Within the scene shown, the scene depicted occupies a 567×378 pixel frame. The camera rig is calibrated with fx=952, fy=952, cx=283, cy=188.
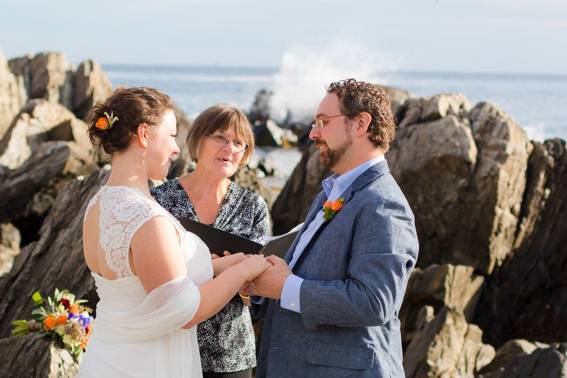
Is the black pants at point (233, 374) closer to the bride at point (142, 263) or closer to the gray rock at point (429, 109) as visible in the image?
the bride at point (142, 263)

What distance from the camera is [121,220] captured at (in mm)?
3893

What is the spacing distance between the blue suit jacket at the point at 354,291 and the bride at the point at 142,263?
0.29 meters

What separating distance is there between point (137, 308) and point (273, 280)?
611 millimetres

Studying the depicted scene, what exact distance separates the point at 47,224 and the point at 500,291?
22.2 feet

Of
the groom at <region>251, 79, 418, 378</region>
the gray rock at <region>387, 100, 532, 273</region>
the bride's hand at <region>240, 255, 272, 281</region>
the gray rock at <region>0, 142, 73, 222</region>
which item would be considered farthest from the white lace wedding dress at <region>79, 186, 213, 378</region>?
the gray rock at <region>0, 142, 73, 222</region>

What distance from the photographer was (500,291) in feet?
43.7

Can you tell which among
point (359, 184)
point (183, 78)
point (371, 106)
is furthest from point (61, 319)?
point (183, 78)

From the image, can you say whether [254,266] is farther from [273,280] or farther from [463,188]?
[463,188]

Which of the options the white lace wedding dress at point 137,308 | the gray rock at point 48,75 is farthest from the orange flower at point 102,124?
the gray rock at point 48,75

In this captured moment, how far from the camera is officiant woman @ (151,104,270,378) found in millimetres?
5289

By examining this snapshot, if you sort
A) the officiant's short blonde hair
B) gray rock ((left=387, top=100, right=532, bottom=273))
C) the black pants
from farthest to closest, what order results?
gray rock ((left=387, top=100, right=532, bottom=273))
the officiant's short blonde hair
the black pants

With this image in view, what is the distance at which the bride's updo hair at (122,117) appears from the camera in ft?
13.3

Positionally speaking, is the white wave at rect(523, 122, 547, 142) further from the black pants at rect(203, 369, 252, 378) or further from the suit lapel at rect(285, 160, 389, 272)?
the suit lapel at rect(285, 160, 389, 272)

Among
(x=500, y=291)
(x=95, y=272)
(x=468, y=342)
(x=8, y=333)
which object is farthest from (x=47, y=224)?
(x=500, y=291)
